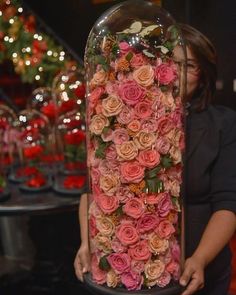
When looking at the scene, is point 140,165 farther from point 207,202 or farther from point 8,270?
point 8,270

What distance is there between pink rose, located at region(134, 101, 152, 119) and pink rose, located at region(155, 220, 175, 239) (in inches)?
9.4

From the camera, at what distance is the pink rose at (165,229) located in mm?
1031

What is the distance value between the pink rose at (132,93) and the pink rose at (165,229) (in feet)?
0.90

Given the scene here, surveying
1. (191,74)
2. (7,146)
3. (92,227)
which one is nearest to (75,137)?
(7,146)

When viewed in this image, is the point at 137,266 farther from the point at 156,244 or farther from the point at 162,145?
the point at 162,145

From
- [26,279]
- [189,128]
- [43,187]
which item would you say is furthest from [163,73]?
[26,279]

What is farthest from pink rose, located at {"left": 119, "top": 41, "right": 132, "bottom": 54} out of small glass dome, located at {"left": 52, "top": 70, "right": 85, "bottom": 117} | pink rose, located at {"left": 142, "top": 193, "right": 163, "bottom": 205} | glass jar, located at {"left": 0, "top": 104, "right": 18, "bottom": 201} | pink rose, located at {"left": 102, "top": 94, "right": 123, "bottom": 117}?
glass jar, located at {"left": 0, "top": 104, "right": 18, "bottom": 201}

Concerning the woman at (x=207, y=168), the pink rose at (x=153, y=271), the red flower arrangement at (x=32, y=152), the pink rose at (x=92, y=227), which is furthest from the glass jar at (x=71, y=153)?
the pink rose at (x=153, y=271)

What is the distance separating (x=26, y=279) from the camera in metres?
2.68

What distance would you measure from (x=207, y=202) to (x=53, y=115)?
1586mm

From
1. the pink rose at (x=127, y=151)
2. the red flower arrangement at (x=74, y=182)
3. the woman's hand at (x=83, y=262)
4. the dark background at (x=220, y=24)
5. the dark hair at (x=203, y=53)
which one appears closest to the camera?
the pink rose at (x=127, y=151)

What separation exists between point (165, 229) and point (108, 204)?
0.14m

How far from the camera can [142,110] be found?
1.00 metres

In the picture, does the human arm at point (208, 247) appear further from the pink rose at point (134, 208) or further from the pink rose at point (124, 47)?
the pink rose at point (124, 47)
